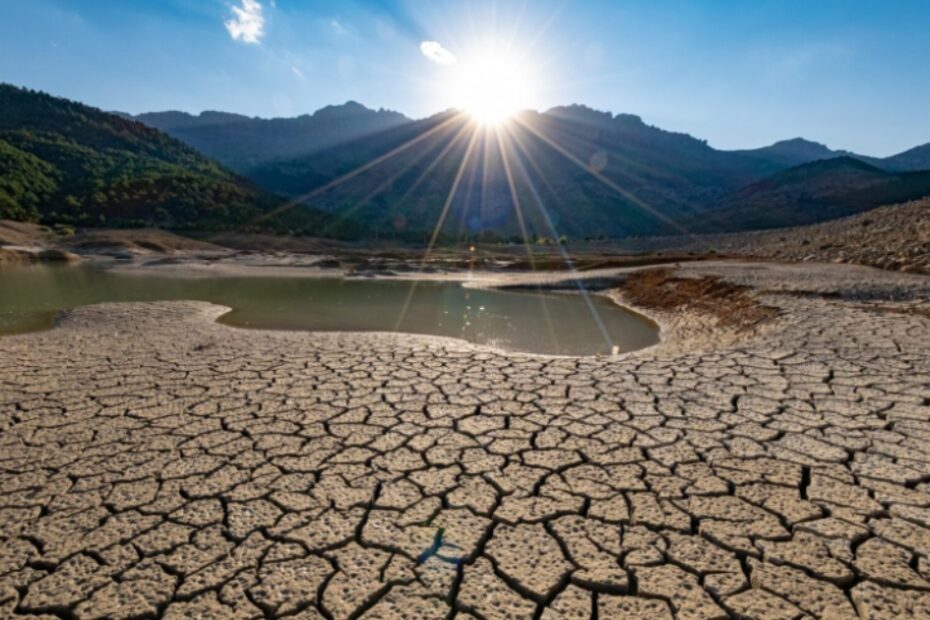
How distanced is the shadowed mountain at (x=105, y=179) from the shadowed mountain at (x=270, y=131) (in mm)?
33122

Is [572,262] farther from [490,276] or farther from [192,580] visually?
[192,580]

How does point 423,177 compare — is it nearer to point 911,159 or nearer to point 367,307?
point 367,307

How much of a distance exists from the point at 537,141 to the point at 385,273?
78.9 meters

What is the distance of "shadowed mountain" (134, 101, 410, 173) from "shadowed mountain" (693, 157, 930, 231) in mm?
78866

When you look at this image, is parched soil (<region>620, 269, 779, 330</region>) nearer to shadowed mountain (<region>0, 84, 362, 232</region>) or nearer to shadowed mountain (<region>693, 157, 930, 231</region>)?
shadowed mountain (<region>0, 84, 362, 232</region>)

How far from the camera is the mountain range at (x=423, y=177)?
42.3 m

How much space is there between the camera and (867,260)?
48.7ft

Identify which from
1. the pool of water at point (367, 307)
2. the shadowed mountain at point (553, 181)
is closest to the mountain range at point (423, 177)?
the shadowed mountain at point (553, 181)

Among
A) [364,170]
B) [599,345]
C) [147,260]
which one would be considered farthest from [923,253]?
[364,170]

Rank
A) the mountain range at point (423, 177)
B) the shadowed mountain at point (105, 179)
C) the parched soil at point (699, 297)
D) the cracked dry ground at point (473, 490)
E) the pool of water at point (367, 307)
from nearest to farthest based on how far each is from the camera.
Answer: the cracked dry ground at point (473, 490) → the parched soil at point (699, 297) → the pool of water at point (367, 307) → the shadowed mountain at point (105, 179) → the mountain range at point (423, 177)

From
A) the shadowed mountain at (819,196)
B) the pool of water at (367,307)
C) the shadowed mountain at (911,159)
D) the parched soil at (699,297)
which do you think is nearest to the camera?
the parched soil at (699,297)

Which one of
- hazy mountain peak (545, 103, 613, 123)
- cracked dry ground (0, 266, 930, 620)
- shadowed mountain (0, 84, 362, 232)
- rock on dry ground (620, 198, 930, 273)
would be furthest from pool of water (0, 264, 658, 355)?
hazy mountain peak (545, 103, 613, 123)

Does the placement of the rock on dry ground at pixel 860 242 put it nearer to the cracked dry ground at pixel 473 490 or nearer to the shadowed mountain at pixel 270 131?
the cracked dry ground at pixel 473 490

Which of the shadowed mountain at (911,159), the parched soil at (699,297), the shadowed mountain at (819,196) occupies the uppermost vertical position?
the shadowed mountain at (911,159)
